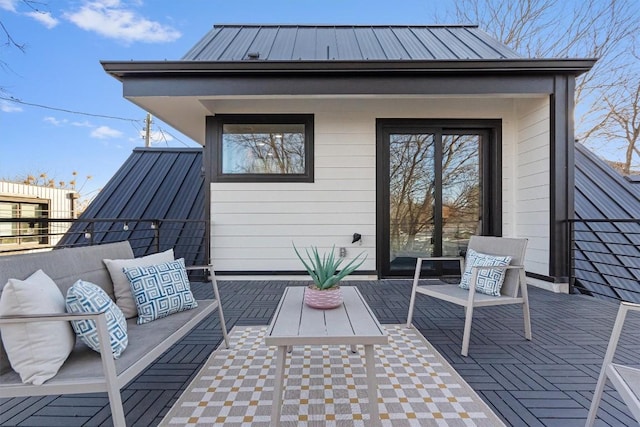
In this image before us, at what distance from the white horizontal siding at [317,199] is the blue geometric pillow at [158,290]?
2510 mm

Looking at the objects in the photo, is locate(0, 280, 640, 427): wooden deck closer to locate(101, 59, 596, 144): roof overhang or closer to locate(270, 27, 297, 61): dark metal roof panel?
locate(101, 59, 596, 144): roof overhang

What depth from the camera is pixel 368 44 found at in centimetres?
520

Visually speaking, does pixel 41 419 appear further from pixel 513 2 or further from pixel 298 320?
pixel 513 2

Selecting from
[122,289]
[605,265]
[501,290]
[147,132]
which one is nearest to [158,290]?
[122,289]

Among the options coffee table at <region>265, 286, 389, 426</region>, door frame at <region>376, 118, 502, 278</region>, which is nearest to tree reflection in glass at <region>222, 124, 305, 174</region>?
door frame at <region>376, 118, 502, 278</region>

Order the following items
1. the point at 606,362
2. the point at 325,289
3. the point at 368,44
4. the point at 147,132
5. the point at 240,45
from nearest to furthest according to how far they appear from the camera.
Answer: the point at 606,362, the point at 325,289, the point at 240,45, the point at 368,44, the point at 147,132

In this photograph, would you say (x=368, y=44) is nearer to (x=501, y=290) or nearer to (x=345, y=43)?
(x=345, y=43)

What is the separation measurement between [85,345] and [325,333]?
3.72 ft

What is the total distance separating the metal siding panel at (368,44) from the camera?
4543 millimetres

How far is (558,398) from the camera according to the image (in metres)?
1.73

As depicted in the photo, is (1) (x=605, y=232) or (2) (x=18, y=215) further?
(2) (x=18, y=215)

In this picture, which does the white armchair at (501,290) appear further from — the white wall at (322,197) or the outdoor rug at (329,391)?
the white wall at (322,197)

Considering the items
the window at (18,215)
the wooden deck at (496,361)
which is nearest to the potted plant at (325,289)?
the wooden deck at (496,361)

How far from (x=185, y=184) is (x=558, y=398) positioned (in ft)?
21.7
